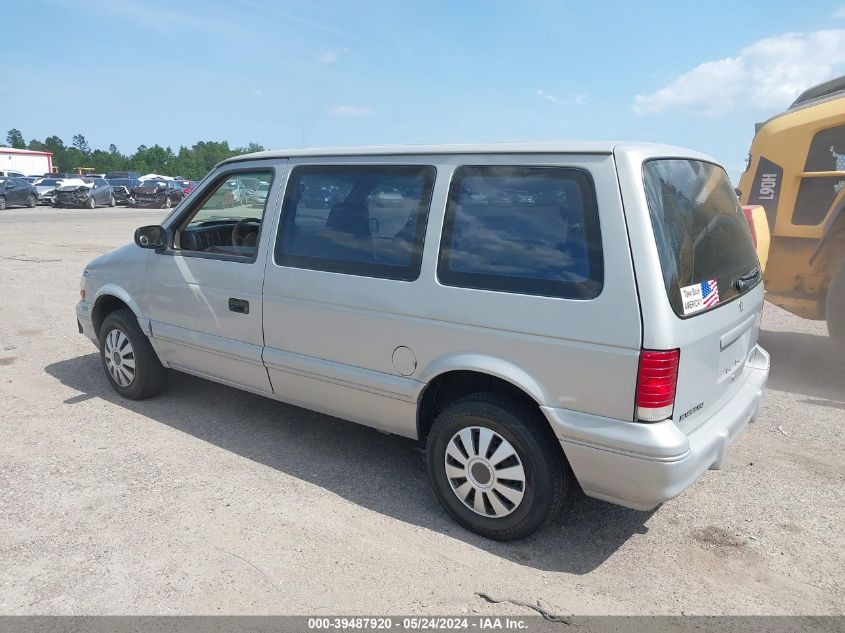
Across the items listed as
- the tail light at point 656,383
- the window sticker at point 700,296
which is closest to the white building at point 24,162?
the window sticker at point 700,296

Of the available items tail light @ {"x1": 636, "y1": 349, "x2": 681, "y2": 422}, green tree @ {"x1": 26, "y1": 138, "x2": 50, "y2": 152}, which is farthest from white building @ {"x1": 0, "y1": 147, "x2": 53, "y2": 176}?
tail light @ {"x1": 636, "y1": 349, "x2": 681, "y2": 422}

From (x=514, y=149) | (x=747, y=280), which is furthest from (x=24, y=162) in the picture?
(x=747, y=280)

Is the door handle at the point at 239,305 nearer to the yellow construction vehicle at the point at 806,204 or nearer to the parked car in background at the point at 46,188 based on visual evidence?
the yellow construction vehicle at the point at 806,204

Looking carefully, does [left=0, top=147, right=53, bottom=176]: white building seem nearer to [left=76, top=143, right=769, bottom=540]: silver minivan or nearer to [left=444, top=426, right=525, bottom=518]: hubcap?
[left=76, top=143, right=769, bottom=540]: silver minivan

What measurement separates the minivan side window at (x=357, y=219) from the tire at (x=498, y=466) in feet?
2.63

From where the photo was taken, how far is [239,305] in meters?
4.31

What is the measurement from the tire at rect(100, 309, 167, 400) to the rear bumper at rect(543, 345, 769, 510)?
3.36 m

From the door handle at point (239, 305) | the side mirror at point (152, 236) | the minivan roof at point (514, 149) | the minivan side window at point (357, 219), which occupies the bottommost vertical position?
the door handle at point (239, 305)

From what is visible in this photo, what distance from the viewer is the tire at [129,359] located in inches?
202

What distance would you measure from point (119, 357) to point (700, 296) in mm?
4258

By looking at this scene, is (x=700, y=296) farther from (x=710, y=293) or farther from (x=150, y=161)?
(x=150, y=161)

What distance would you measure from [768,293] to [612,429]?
14.2ft

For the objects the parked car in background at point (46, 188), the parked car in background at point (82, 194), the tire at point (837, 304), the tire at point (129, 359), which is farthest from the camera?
the parked car in background at point (46, 188)

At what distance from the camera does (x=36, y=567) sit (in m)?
3.15
